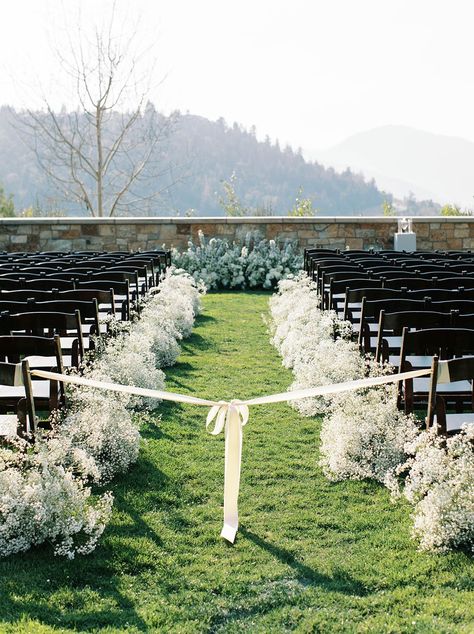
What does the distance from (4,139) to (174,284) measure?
3626 inches

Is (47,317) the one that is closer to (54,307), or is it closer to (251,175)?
(54,307)

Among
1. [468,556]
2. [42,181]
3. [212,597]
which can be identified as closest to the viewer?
[212,597]

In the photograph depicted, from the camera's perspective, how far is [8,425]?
207 inches

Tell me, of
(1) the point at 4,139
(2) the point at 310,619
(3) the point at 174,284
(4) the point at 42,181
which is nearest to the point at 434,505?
(2) the point at 310,619

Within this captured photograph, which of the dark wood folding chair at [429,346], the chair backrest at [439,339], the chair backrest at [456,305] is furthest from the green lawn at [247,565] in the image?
the chair backrest at [456,305]

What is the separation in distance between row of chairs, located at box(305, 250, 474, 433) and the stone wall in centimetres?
757

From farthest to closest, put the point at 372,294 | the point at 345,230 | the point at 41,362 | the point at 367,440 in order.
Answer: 1. the point at 345,230
2. the point at 372,294
3. the point at 41,362
4. the point at 367,440

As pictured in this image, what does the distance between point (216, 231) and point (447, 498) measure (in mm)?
14229

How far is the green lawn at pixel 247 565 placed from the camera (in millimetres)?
3789

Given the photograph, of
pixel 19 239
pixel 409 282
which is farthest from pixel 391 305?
pixel 19 239

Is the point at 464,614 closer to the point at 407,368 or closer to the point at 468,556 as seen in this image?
the point at 468,556

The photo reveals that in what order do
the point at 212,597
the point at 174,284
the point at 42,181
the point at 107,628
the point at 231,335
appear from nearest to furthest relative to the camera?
the point at 107,628 → the point at 212,597 → the point at 231,335 → the point at 174,284 → the point at 42,181

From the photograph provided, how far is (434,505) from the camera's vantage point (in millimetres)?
4387

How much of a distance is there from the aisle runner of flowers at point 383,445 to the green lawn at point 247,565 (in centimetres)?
13
